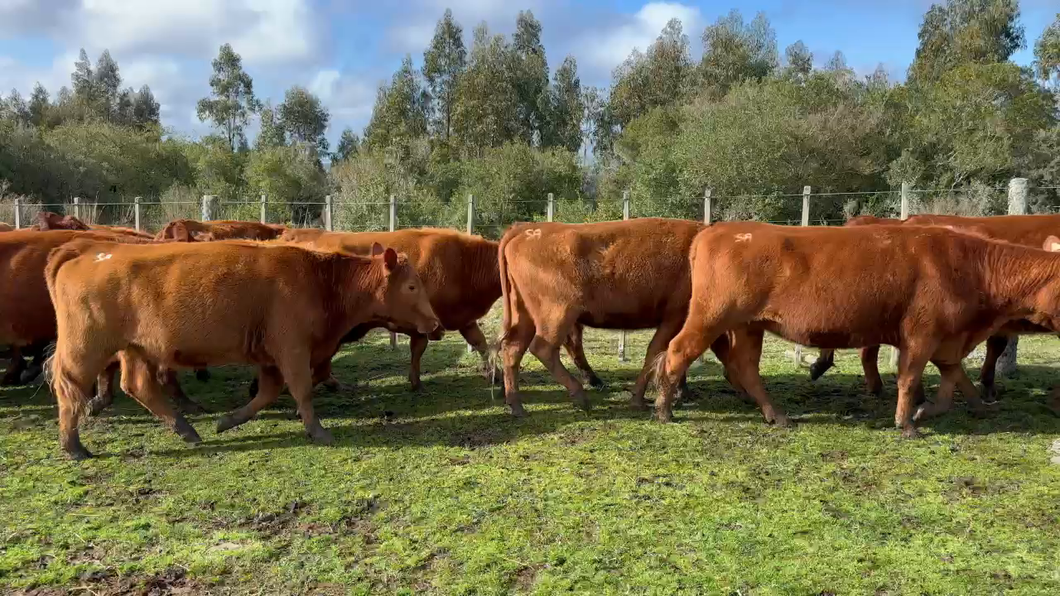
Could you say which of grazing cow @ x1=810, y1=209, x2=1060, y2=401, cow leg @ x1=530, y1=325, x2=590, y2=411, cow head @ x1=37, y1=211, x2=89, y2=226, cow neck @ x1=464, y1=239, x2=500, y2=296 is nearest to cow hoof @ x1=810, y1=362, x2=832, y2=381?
grazing cow @ x1=810, y1=209, x2=1060, y2=401

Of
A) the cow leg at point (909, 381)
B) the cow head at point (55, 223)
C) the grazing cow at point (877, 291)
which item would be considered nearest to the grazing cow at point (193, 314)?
the grazing cow at point (877, 291)

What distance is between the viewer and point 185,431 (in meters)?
6.34

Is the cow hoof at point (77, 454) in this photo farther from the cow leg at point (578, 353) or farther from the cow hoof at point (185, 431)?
the cow leg at point (578, 353)

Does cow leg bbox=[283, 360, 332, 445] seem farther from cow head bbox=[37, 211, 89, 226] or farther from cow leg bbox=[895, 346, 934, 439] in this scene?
cow head bbox=[37, 211, 89, 226]

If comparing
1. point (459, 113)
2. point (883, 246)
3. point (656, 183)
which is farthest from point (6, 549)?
point (459, 113)

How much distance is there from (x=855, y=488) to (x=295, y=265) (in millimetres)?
4687

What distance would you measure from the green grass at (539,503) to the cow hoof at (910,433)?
0.47ft

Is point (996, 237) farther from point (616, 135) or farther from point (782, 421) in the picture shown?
Answer: point (616, 135)

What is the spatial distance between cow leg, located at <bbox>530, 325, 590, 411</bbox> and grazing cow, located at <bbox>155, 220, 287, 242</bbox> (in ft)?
16.8

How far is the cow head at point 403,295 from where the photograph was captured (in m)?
6.98

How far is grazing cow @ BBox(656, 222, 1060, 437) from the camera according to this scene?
6.16 meters

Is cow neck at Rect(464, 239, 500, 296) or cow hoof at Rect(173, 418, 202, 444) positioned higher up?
cow neck at Rect(464, 239, 500, 296)

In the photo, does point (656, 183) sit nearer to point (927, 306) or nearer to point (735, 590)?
point (927, 306)

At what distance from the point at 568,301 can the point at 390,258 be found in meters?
1.70
